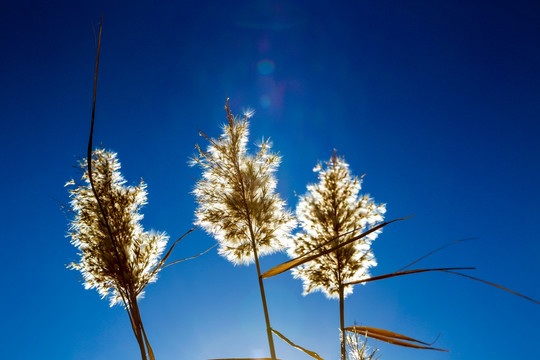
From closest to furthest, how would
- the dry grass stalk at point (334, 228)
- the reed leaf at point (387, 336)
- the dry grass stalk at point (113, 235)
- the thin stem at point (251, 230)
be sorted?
the reed leaf at point (387, 336), the thin stem at point (251, 230), the dry grass stalk at point (113, 235), the dry grass stalk at point (334, 228)

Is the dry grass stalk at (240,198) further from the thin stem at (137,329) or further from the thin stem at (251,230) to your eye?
the thin stem at (137,329)

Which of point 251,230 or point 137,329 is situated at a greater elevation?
point 251,230

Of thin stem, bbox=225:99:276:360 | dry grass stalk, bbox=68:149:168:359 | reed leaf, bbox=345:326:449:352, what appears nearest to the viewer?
reed leaf, bbox=345:326:449:352

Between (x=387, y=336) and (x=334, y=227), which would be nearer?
(x=387, y=336)

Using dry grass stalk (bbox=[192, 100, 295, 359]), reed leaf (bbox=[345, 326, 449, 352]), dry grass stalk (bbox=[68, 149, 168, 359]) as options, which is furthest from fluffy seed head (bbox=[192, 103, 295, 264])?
reed leaf (bbox=[345, 326, 449, 352])

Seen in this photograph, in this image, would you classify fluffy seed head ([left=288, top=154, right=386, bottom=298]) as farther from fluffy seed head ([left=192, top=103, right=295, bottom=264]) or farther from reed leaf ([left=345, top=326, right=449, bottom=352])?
reed leaf ([left=345, top=326, right=449, bottom=352])

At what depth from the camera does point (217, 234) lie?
3.36 metres

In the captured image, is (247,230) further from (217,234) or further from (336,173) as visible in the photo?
(336,173)

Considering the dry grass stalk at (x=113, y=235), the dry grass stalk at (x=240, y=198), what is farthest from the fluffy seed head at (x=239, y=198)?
the dry grass stalk at (x=113, y=235)

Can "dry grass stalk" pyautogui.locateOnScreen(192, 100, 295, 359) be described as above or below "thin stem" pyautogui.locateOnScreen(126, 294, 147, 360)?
above

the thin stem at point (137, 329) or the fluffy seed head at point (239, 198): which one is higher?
the fluffy seed head at point (239, 198)

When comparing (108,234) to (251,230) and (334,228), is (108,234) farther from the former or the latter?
(334,228)

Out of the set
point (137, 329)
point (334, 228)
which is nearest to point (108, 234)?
point (137, 329)

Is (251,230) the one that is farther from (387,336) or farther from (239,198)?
(387,336)
